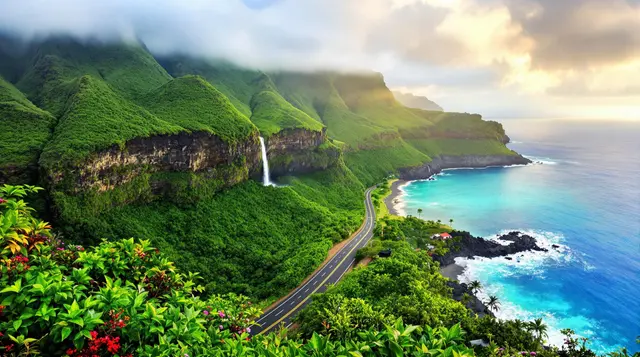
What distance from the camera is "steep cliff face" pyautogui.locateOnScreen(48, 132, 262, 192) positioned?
5344 centimetres

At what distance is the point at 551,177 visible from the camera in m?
171

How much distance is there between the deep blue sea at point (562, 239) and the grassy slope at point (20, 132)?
276 ft

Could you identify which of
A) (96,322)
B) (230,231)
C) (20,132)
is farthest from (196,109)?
(96,322)

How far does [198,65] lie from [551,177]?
19477 cm

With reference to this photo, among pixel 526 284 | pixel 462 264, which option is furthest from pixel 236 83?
pixel 526 284

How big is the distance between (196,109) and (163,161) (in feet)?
69.7

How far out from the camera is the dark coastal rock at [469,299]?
5872 centimetres

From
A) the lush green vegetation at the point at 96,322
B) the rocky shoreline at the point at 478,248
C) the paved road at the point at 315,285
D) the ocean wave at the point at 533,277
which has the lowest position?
the ocean wave at the point at 533,277

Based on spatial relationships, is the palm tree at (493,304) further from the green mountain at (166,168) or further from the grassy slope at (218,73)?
→ the grassy slope at (218,73)

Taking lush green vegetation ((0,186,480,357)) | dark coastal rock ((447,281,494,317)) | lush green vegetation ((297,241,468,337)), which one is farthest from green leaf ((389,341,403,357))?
dark coastal rock ((447,281,494,317))

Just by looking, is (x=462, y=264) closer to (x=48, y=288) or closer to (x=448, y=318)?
(x=448, y=318)

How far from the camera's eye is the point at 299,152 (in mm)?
116000

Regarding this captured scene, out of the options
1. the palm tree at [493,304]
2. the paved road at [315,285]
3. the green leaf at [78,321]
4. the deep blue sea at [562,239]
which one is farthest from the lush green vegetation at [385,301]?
the deep blue sea at [562,239]

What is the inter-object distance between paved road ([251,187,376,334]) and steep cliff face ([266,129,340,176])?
117 ft
